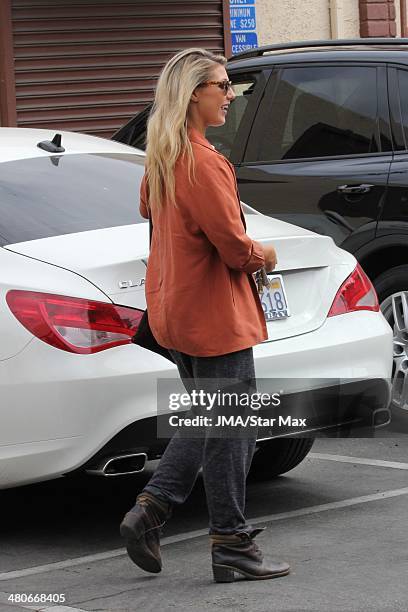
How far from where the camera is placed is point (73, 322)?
5051 millimetres

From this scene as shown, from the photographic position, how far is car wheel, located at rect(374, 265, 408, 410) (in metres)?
7.35

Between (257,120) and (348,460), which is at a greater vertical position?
(257,120)

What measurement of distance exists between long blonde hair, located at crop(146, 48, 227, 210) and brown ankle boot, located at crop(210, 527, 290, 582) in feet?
3.69

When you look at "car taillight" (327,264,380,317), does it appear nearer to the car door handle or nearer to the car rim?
the car rim

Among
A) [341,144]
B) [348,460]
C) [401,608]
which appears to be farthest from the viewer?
[341,144]

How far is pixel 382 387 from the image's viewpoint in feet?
19.0

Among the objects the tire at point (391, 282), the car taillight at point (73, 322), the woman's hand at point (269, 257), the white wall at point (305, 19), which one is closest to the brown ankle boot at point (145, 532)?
the car taillight at point (73, 322)

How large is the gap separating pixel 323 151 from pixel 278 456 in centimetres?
210

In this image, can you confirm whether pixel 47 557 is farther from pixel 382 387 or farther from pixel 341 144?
pixel 341 144

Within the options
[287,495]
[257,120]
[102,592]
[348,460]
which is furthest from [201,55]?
[257,120]

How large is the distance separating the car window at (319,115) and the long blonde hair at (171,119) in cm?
300

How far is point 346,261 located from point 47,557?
1.70m

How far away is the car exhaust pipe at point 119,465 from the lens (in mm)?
5125

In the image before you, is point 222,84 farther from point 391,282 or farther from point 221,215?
point 391,282
